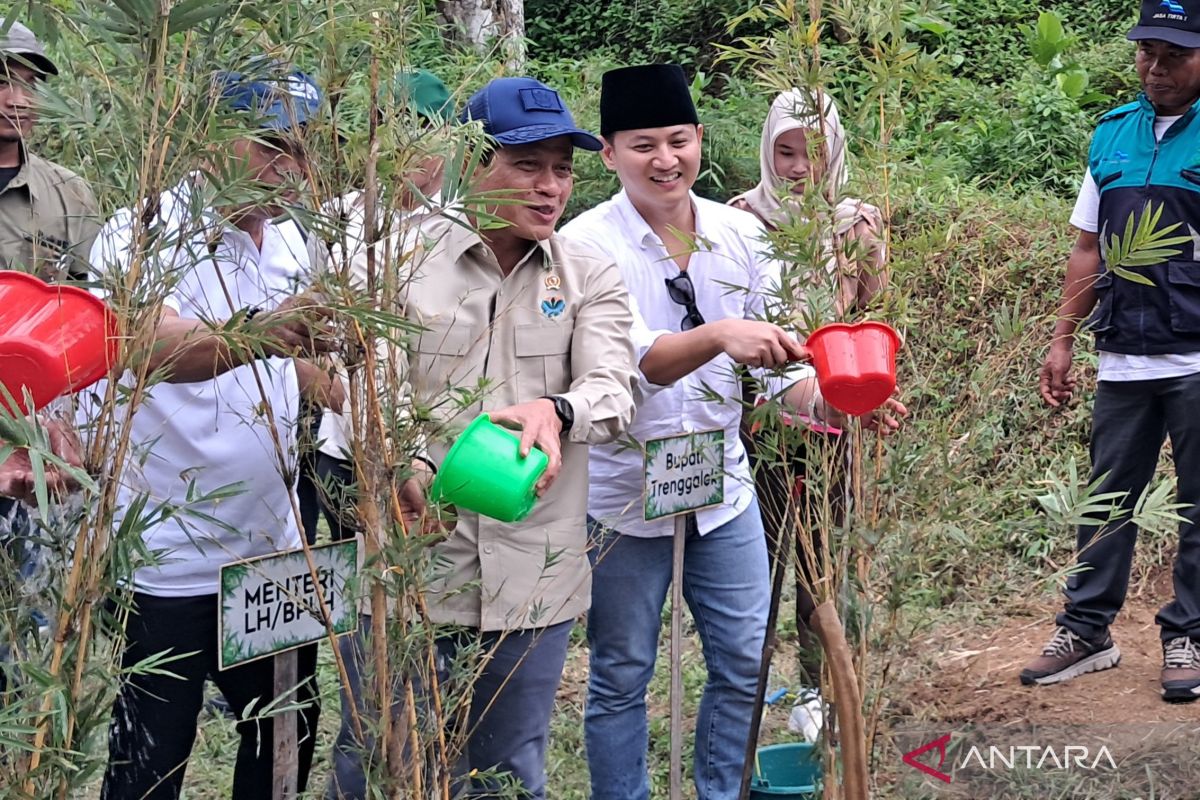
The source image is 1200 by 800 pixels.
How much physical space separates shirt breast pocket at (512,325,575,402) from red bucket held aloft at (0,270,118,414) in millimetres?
925

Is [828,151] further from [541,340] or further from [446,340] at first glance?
[446,340]

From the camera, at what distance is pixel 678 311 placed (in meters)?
3.08

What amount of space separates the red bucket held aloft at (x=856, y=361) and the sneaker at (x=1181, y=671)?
90.2 inches

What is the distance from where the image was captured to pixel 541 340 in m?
2.52

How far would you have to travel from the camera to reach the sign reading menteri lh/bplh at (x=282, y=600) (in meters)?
2.13

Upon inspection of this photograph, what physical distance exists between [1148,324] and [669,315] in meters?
1.63

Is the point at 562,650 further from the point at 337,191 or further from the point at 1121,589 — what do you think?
the point at 1121,589

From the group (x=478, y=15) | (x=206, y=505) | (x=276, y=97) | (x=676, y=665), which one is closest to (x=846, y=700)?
(x=676, y=665)

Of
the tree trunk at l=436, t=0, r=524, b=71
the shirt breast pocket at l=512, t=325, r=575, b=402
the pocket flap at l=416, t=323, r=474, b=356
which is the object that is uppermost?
the tree trunk at l=436, t=0, r=524, b=71

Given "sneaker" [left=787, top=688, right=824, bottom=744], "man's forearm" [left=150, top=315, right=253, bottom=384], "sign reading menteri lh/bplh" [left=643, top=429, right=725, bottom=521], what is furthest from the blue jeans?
"man's forearm" [left=150, top=315, right=253, bottom=384]

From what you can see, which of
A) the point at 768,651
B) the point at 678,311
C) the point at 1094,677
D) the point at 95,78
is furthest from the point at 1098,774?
the point at 95,78

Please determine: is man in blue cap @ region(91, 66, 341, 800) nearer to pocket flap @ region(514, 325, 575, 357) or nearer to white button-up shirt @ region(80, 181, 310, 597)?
white button-up shirt @ region(80, 181, 310, 597)

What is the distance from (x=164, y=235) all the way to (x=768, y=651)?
4.73 ft

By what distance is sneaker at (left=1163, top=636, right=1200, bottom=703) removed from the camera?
13.2ft
